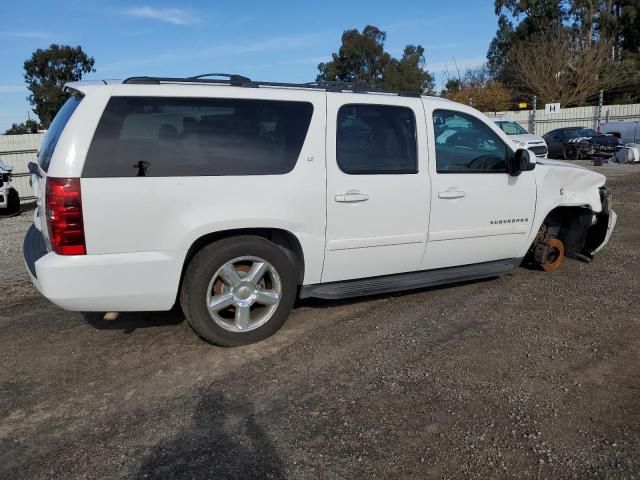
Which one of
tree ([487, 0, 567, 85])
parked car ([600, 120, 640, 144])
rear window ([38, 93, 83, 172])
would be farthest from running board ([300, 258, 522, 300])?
tree ([487, 0, 567, 85])

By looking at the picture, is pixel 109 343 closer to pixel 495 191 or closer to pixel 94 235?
pixel 94 235

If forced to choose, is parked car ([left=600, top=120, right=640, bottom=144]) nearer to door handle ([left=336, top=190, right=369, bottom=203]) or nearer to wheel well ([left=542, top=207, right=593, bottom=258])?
wheel well ([left=542, top=207, right=593, bottom=258])

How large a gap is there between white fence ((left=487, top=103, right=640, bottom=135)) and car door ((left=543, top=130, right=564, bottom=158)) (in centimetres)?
783

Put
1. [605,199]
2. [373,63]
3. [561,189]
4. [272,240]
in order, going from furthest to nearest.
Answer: [373,63]
[605,199]
[561,189]
[272,240]

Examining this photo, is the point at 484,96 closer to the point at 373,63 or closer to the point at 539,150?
the point at 373,63

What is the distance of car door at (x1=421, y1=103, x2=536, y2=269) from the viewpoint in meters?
4.79

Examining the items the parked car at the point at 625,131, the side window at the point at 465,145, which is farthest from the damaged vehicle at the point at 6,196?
the parked car at the point at 625,131

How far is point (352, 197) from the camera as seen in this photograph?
14.2 ft

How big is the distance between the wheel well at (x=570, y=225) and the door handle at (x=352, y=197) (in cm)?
263

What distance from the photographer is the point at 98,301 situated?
3.70 metres

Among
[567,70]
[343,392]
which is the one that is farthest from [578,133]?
[567,70]

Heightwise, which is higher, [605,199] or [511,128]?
[511,128]

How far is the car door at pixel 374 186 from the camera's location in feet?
14.2

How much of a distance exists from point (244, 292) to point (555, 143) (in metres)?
23.0
